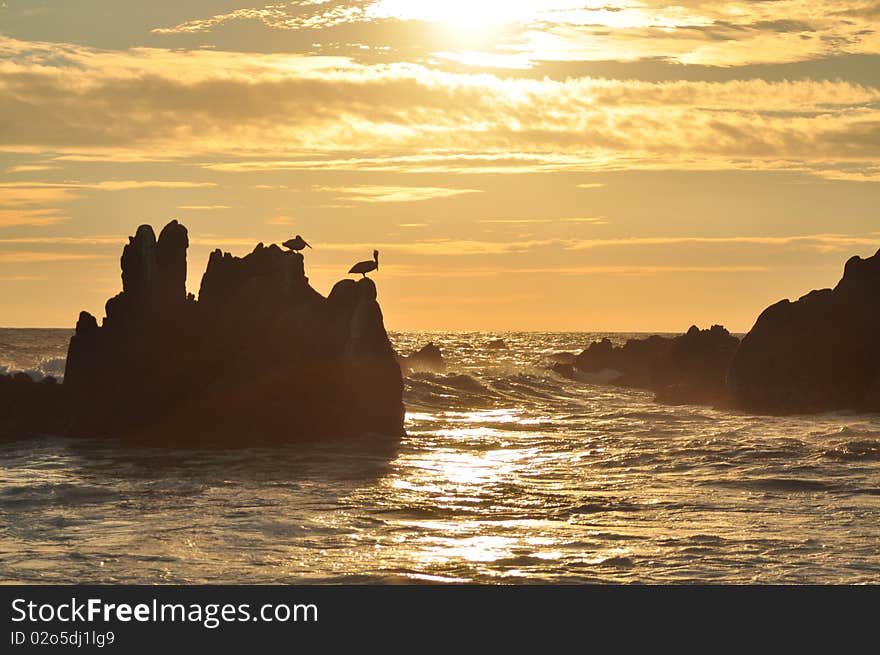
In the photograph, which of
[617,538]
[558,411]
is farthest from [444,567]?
[558,411]

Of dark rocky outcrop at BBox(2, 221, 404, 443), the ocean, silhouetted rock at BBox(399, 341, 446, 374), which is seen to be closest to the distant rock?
silhouetted rock at BBox(399, 341, 446, 374)

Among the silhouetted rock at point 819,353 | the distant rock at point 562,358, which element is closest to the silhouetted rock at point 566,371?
the distant rock at point 562,358

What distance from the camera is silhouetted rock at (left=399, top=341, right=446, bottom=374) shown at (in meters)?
116

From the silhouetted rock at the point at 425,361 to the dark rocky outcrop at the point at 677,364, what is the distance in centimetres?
1186

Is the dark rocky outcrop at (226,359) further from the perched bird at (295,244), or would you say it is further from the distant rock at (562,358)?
the distant rock at (562,358)

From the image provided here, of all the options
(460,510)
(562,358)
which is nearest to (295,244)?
(460,510)

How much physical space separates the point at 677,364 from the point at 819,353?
97.7 feet

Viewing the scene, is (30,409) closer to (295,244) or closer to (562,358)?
(295,244)

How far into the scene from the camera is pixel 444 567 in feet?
75.9

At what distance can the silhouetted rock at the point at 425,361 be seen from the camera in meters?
116

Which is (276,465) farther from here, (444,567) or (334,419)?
(444,567)

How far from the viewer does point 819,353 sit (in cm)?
6619
